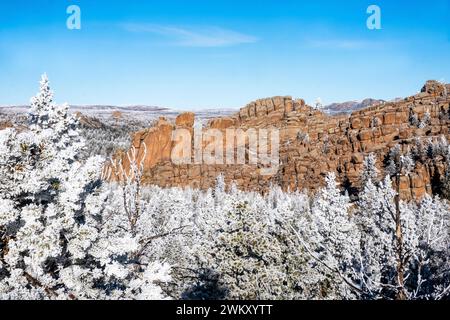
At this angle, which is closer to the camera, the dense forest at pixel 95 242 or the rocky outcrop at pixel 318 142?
the dense forest at pixel 95 242

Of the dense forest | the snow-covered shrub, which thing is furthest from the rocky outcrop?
the snow-covered shrub

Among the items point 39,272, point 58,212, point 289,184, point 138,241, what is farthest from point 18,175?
point 289,184

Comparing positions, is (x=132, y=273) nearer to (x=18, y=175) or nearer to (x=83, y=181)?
(x=83, y=181)

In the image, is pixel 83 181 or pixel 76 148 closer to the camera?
pixel 83 181

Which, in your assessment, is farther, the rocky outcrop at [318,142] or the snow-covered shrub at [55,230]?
the rocky outcrop at [318,142]

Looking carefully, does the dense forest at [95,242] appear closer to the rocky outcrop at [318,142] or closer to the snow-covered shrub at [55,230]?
the snow-covered shrub at [55,230]

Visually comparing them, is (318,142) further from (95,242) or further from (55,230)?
(55,230)

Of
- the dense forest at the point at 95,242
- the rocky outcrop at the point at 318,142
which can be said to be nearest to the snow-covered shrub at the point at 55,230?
the dense forest at the point at 95,242

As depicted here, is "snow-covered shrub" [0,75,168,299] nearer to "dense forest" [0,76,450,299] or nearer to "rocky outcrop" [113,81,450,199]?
"dense forest" [0,76,450,299]

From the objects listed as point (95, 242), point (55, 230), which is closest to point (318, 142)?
point (95, 242)
